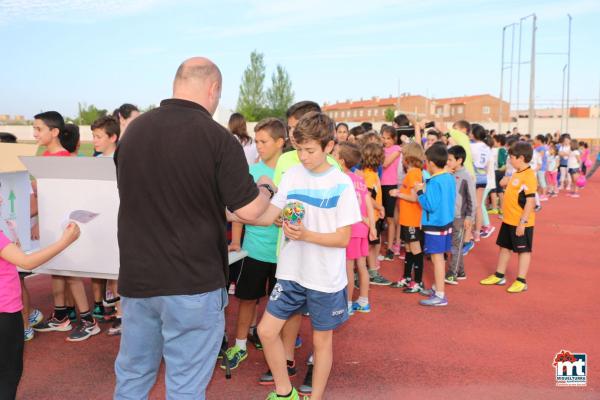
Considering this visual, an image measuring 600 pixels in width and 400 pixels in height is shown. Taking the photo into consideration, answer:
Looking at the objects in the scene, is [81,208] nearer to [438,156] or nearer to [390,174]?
[438,156]

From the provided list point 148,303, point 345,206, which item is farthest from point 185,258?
point 345,206

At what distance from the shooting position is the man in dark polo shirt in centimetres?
228

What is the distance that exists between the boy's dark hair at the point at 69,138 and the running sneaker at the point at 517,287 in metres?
5.26

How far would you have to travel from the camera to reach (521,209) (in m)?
6.13

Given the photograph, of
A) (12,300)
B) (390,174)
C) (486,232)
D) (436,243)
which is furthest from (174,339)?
(486,232)

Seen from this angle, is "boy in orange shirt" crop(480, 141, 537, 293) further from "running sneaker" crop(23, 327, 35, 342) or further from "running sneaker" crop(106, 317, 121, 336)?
"running sneaker" crop(23, 327, 35, 342)

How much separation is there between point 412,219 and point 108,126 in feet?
11.9

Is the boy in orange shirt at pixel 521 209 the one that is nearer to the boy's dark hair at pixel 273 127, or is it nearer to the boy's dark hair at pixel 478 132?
the boy's dark hair at pixel 478 132

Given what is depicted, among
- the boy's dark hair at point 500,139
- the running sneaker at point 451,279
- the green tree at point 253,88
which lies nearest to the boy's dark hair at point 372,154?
the running sneaker at point 451,279

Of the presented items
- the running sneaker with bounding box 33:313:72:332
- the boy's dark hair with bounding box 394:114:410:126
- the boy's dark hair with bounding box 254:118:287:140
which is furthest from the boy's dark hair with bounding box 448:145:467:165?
the running sneaker with bounding box 33:313:72:332

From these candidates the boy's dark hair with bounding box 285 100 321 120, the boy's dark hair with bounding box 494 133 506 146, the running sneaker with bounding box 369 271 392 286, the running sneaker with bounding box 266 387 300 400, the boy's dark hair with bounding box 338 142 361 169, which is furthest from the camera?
the boy's dark hair with bounding box 494 133 506 146

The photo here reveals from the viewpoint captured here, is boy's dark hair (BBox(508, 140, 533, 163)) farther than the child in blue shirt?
Yes

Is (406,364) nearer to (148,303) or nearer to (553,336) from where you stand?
(553,336)

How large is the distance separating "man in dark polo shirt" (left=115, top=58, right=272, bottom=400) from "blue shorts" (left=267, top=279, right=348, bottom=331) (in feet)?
2.60
